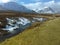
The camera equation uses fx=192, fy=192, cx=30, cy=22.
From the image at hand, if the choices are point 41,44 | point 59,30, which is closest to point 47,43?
point 41,44

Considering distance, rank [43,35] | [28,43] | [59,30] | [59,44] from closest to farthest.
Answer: [59,44], [28,43], [43,35], [59,30]

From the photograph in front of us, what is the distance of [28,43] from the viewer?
2158 cm

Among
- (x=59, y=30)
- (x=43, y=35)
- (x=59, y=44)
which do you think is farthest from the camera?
(x=59, y=30)

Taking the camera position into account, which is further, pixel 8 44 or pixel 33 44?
pixel 8 44

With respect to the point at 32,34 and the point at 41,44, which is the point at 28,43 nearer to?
the point at 41,44

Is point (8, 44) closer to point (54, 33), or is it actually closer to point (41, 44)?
point (41, 44)

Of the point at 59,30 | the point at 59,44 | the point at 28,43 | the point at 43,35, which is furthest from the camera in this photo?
the point at 59,30

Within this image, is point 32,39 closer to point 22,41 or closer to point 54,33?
point 22,41

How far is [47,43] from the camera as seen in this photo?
67.8 ft

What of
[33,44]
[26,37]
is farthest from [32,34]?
[33,44]

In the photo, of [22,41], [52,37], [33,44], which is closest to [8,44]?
[22,41]

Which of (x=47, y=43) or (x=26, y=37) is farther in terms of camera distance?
(x=26, y=37)

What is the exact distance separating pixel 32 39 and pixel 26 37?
→ 1.79 m

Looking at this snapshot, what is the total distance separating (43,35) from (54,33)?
164 cm
